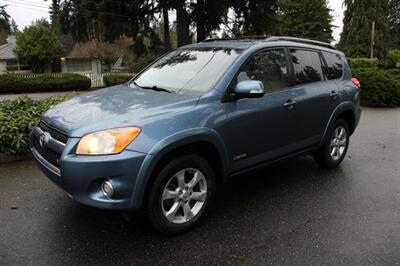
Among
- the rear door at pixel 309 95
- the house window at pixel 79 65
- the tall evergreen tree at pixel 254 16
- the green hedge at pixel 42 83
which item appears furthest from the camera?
the house window at pixel 79 65

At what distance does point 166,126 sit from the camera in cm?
323

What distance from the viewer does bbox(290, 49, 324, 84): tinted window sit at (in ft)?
15.1

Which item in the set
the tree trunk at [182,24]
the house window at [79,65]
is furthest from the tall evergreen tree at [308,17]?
the tree trunk at [182,24]

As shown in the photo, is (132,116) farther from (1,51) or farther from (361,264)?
(1,51)

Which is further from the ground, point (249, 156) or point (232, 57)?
point (232, 57)

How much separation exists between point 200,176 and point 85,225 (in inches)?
46.7

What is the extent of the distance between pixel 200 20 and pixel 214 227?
18706 mm

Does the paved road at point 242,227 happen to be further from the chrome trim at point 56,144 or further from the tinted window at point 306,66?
the tinted window at point 306,66

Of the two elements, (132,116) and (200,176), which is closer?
(132,116)

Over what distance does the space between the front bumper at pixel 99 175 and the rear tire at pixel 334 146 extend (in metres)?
3.02

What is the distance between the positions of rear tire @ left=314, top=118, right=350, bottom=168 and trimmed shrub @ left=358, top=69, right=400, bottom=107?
7.96 m

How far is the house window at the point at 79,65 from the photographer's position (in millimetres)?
39031

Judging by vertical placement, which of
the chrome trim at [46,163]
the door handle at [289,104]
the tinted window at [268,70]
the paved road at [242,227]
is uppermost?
the tinted window at [268,70]

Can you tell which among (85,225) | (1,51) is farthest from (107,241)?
(1,51)
